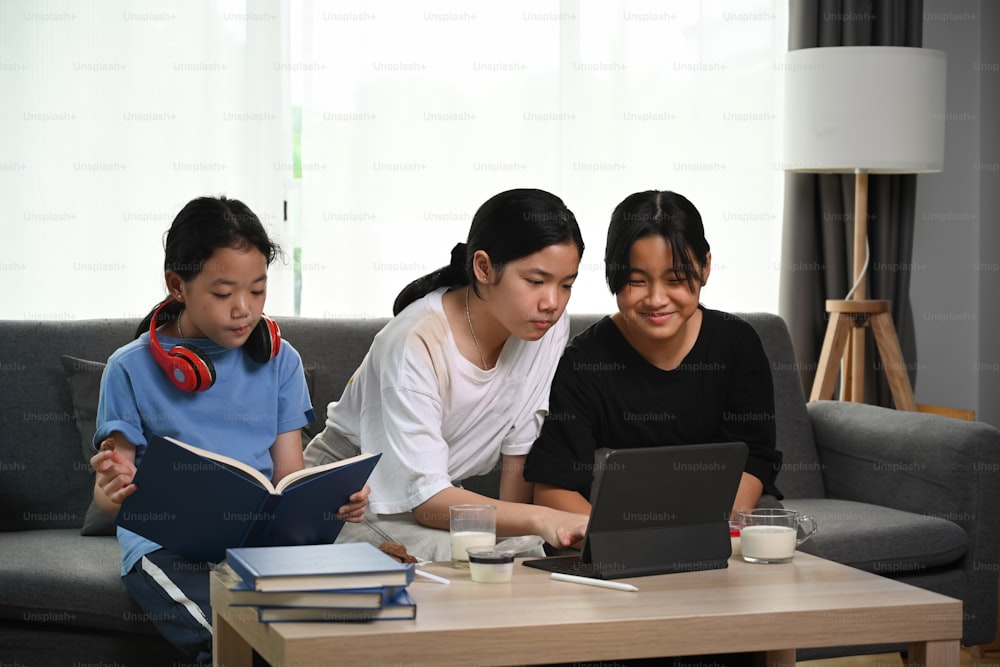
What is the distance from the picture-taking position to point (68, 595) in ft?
7.21

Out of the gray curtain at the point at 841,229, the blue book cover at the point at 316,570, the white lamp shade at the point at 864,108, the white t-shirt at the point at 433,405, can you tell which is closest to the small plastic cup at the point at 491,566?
the blue book cover at the point at 316,570

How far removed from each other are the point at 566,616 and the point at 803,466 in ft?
5.84

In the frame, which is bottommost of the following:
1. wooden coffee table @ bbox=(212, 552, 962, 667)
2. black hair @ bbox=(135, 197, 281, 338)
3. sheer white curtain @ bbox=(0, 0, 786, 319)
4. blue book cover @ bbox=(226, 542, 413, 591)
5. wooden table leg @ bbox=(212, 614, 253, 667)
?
wooden table leg @ bbox=(212, 614, 253, 667)

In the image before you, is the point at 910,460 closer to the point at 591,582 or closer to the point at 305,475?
the point at 591,582

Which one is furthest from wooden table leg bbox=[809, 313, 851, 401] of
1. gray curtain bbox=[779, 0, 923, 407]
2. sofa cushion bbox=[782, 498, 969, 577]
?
sofa cushion bbox=[782, 498, 969, 577]

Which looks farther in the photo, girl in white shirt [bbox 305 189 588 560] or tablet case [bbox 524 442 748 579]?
girl in white shirt [bbox 305 189 588 560]

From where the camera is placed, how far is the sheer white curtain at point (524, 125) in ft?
11.3

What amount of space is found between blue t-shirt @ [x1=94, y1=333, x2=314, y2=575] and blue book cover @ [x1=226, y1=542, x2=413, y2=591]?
24.4 inches

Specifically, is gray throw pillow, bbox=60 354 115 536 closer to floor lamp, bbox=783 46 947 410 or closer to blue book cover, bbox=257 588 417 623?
blue book cover, bbox=257 588 417 623

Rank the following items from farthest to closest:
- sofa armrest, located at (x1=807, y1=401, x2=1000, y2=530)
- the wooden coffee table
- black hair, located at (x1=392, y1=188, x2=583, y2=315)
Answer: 1. sofa armrest, located at (x1=807, y1=401, x2=1000, y2=530)
2. black hair, located at (x1=392, y1=188, x2=583, y2=315)
3. the wooden coffee table

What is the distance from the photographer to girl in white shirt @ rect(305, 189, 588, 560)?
1.94 metres

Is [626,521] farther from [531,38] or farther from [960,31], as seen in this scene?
[960,31]

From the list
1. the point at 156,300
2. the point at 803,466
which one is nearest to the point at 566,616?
the point at 803,466

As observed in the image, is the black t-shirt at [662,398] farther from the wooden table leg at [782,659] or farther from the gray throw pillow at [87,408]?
the gray throw pillow at [87,408]
